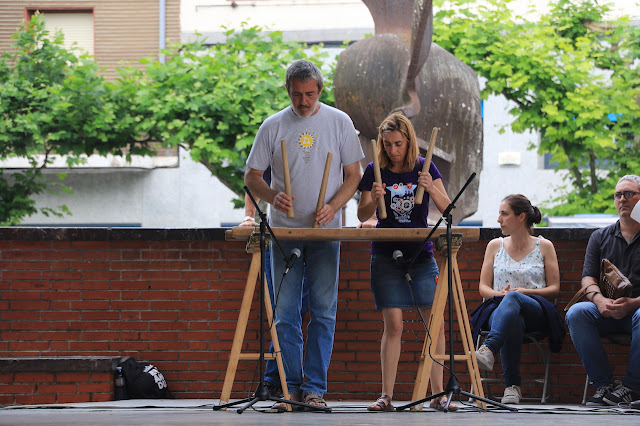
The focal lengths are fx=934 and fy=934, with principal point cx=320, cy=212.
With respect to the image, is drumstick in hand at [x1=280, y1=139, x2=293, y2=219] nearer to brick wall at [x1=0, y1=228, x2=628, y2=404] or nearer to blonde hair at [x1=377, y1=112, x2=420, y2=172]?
blonde hair at [x1=377, y1=112, x2=420, y2=172]

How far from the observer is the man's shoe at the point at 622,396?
5.46 metres

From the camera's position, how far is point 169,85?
14172mm

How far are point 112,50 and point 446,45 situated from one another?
8415mm

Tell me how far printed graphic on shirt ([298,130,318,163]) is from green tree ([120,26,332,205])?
8.53 metres

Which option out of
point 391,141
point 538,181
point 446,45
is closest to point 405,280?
point 391,141

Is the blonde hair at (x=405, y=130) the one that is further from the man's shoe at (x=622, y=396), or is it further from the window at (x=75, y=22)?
the window at (x=75, y=22)

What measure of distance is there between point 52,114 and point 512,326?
33.7ft

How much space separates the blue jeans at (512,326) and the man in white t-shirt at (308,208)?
47.8 inches

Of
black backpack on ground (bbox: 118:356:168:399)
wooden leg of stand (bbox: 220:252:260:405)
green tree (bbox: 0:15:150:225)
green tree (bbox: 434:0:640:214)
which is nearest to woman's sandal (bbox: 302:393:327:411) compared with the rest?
wooden leg of stand (bbox: 220:252:260:405)

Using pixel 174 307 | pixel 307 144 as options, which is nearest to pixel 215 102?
pixel 174 307

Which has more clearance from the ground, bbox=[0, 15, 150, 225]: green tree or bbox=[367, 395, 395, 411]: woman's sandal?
bbox=[0, 15, 150, 225]: green tree

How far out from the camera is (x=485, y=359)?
5.46 m

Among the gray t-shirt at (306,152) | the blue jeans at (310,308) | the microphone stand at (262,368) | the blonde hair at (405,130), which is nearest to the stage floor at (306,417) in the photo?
the microphone stand at (262,368)

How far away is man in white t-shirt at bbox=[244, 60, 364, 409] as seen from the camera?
4938mm
